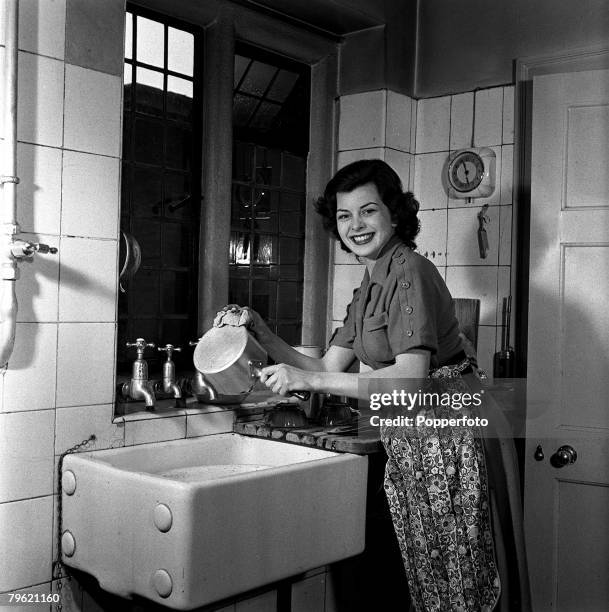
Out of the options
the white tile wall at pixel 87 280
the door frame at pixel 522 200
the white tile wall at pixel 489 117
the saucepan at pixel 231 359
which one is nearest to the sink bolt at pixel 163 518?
the saucepan at pixel 231 359

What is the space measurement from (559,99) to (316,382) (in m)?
1.27

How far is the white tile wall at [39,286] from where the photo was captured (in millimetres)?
1905

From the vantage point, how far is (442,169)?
2.99 meters

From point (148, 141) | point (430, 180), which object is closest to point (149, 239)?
point (148, 141)

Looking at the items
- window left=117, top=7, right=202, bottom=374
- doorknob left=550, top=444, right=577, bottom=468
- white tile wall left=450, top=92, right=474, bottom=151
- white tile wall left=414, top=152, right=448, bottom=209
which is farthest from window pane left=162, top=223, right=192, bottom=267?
doorknob left=550, top=444, right=577, bottom=468

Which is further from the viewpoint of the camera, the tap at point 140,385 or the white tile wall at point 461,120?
the white tile wall at point 461,120

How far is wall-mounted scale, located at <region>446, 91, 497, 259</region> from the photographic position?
9.27 ft

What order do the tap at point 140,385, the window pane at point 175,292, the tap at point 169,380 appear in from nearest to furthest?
the tap at point 140,385 → the tap at point 169,380 → the window pane at point 175,292

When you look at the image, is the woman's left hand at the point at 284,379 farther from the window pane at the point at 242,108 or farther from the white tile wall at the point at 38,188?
the window pane at the point at 242,108

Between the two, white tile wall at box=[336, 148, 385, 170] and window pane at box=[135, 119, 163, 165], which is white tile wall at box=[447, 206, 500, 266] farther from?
window pane at box=[135, 119, 163, 165]

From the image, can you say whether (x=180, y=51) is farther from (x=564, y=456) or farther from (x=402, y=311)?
(x=564, y=456)

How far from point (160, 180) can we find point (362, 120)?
0.86 m

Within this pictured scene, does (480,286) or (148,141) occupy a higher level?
(148,141)

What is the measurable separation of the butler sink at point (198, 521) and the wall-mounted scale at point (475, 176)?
3.55ft
